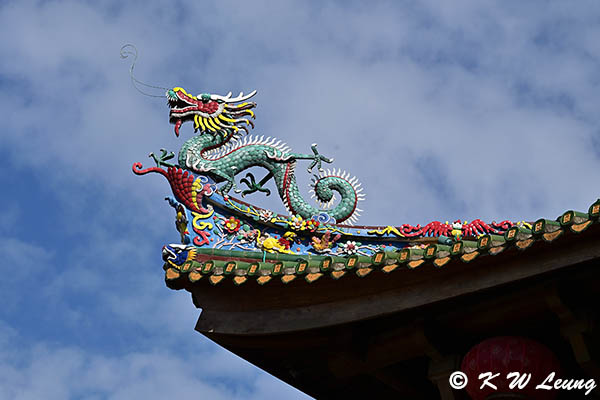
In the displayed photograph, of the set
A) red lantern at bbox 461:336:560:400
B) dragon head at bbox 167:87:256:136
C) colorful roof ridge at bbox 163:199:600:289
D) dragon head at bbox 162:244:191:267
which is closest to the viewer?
colorful roof ridge at bbox 163:199:600:289

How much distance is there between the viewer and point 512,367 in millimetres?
5402

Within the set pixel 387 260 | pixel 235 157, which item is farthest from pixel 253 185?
pixel 387 260

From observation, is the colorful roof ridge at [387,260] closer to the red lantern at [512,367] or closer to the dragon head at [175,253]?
the red lantern at [512,367]

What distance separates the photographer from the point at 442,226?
29.1ft

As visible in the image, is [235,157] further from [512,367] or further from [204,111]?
[512,367]

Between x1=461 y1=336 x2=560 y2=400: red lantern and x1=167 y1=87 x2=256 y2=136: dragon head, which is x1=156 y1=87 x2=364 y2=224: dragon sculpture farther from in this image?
x1=461 y1=336 x2=560 y2=400: red lantern

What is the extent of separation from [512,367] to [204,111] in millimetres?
5119

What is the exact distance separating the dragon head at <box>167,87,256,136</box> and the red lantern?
4.63 meters

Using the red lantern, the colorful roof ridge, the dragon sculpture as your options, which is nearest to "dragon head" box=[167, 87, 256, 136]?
the dragon sculpture

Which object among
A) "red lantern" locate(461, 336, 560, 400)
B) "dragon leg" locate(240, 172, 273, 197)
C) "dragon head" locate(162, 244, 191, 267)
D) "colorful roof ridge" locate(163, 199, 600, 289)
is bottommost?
"red lantern" locate(461, 336, 560, 400)

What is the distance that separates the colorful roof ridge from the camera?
16.2 feet

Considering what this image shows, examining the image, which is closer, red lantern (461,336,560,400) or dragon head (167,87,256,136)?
red lantern (461,336,560,400)

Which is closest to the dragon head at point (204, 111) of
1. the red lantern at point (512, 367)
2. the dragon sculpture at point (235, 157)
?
the dragon sculpture at point (235, 157)

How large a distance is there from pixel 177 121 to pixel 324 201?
196cm
